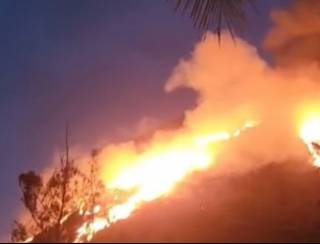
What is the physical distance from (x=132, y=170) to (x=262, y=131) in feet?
29.3

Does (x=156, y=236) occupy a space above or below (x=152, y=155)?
below

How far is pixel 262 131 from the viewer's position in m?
32.1

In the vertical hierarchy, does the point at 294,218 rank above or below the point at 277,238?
above

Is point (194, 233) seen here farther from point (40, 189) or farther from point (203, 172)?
point (203, 172)

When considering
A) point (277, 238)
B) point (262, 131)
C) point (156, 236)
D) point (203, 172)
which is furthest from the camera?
point (262, 131)

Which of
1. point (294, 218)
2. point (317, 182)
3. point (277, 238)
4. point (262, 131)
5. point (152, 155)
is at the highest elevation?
point (262, 131)

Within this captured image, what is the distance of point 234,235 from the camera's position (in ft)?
39.3

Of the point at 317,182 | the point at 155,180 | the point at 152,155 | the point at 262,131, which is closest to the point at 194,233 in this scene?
the point at 155,180

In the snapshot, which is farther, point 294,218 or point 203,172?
point 203,172

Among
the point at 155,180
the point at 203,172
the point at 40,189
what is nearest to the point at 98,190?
the point at 40,189

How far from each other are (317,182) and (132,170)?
5.90m

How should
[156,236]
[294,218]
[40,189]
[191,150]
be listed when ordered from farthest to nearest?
[191,150] < [294,218] < [40,189] < [156,236]

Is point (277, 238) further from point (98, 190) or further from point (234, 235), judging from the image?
point (98, 190)

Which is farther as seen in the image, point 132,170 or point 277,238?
point 132,170
